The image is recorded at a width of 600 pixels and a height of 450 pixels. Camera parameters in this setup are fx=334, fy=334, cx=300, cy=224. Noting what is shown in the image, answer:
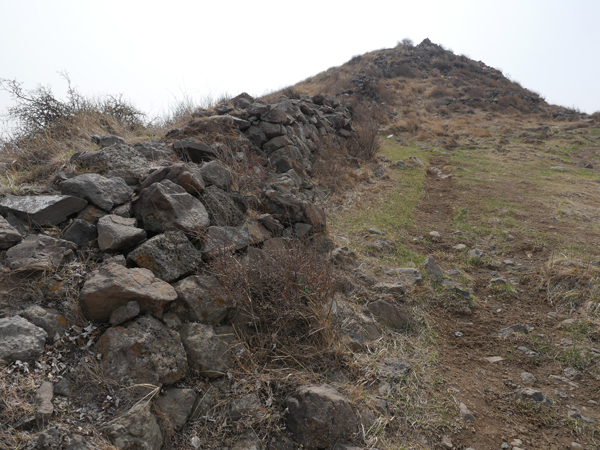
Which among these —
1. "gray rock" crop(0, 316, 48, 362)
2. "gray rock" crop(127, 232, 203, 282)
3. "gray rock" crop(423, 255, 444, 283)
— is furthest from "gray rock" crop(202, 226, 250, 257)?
"gray rock" crop(423, 255, 444, 283)

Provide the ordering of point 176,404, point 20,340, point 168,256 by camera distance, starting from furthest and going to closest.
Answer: point 168,256, point 176,404, point 20,340

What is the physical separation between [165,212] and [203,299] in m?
1.01

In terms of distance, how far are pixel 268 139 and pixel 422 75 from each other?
902 inches

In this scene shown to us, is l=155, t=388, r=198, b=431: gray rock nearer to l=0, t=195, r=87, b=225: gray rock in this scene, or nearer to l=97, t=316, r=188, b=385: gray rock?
l=97, t=316, r=188, b=385: gray rock

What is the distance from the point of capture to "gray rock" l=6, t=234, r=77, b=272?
2.55 meters

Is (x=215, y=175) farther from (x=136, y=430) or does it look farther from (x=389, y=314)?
(x=136, y=430)

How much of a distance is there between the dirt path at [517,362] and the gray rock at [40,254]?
11.1 feet

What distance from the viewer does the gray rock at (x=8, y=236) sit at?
2639 mm

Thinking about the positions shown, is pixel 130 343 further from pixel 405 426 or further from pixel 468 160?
pixel 468 160

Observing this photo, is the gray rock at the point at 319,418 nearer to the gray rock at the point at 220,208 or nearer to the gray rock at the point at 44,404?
the gray rock at the point at 44,404

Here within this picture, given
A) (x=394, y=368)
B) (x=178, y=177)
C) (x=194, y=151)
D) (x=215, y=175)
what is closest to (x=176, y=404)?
(x=394, y=368)

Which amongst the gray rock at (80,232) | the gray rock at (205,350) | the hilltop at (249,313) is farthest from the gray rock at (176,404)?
the gray rock at (80,232)

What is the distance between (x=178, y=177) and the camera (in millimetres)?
3684

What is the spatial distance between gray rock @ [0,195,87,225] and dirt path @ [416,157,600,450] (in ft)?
12.5
